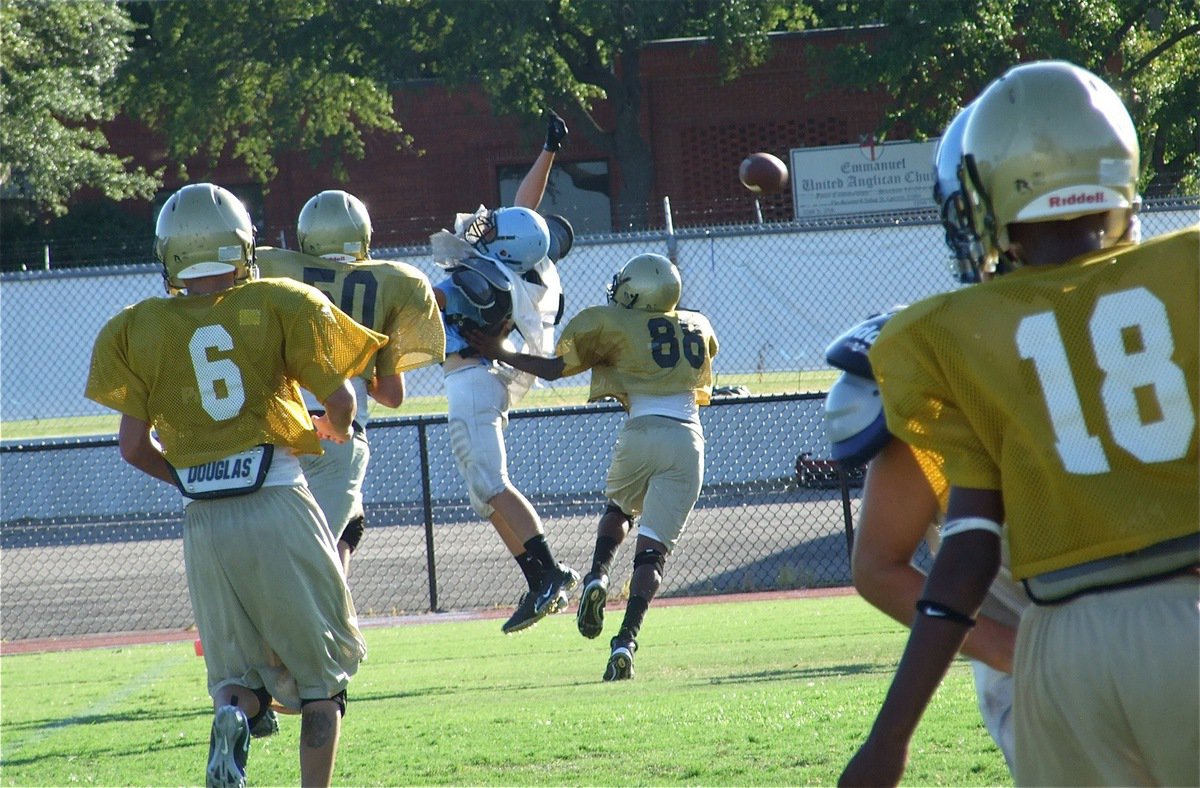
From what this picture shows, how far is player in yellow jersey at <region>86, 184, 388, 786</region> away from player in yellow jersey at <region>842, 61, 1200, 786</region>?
2666 millimetres

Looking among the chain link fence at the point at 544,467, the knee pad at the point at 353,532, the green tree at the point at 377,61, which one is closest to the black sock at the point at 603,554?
the knee pad at the point at 353,532

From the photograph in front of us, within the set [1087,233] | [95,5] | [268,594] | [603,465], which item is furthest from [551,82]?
[1087,233]

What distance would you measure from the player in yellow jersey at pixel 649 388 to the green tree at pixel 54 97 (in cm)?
2036

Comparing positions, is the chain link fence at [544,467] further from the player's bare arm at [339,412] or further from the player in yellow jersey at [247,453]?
the player in yellow jersey at [247,453]

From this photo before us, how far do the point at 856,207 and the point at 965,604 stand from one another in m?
22.4

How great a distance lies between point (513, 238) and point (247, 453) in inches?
Result: 118

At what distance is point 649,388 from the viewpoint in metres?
8.22

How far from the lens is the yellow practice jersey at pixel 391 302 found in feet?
19.8

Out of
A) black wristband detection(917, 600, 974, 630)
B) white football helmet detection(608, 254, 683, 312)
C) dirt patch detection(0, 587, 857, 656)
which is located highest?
white football helmet detection(608, 254, 683, 312)

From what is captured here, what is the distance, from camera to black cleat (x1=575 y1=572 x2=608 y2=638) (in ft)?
25.3

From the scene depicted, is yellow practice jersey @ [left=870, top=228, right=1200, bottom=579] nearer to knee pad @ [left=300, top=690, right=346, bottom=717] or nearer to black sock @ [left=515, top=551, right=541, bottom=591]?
knee pad @ [left=300, top=690, right=346, bottom=717]

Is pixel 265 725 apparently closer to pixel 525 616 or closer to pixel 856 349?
pixel 525 616

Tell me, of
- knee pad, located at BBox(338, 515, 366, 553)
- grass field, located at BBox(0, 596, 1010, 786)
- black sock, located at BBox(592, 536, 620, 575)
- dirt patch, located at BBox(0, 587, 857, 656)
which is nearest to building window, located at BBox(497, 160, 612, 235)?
dirt patch, located at BBox(0, 587, 857, 656)

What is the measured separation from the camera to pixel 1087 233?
2377mm
